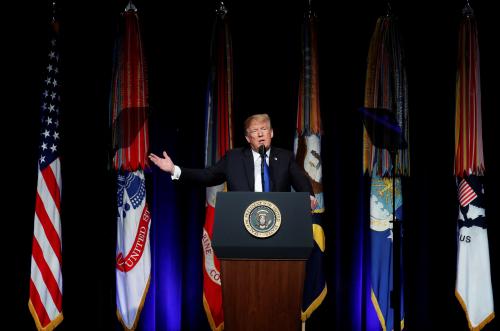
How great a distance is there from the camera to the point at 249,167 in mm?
3635

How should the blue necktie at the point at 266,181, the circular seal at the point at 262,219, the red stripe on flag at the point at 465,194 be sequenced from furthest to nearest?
the red stripe on flag at the point at 465,194 < the blue necktie at the point at 266,181 < the circular seal at the point at 262,219

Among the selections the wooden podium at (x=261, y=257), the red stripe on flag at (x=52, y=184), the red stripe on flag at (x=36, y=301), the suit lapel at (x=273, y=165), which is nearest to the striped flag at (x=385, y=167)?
the suit lapel at (x=273, y=165)

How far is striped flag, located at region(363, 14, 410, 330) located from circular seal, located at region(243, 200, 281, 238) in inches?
67.2

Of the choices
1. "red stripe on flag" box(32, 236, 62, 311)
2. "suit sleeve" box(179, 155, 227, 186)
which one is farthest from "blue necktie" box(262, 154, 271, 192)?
"red stripe on flag" box(32, 236, 62, 311)

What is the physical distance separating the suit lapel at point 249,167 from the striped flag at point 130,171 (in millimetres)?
1054

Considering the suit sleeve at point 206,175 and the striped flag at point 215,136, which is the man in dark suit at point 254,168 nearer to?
the suit sleeve at point 206,175

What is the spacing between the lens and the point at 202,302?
4.66 m

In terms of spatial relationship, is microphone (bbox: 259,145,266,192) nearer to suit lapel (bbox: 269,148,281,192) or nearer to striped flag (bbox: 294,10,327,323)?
suit lapel (bbox: 269,148,281,192)

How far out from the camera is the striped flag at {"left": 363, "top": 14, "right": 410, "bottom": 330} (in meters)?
4.36

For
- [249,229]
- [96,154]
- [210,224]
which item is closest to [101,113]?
[96,154]

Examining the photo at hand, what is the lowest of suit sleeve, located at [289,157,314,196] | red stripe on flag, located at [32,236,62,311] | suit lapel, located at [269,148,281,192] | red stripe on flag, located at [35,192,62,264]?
red stripe on flag, located at [32,236,62,311]

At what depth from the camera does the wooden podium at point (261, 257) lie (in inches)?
115

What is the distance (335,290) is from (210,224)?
3.96 feet

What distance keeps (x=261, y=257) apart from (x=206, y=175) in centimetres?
98
